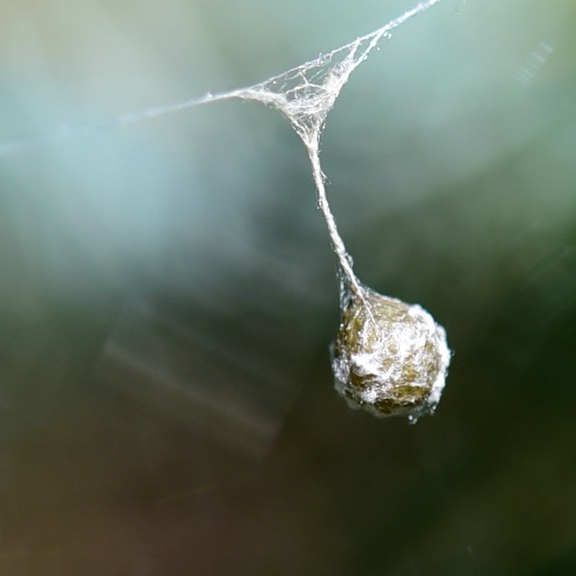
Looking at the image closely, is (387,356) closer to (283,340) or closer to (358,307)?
(358,307)

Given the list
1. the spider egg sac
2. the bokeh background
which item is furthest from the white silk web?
the bokeh background

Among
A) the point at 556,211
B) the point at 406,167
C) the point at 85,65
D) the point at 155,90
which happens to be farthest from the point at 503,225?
the point at 85,65

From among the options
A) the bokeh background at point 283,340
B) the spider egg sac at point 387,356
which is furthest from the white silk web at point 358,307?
the bokeh background at point 283,340

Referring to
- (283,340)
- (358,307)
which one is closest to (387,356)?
(358,307)

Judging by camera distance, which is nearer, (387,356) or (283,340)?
(387,356)

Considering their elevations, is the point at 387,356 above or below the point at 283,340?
above

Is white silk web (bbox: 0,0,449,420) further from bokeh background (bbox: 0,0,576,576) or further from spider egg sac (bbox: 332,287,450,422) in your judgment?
bokeh background (bbox: 0,0,576,576)

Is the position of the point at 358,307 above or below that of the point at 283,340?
above

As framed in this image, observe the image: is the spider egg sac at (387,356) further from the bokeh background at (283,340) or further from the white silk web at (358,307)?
the bokeh background at (283,340)
